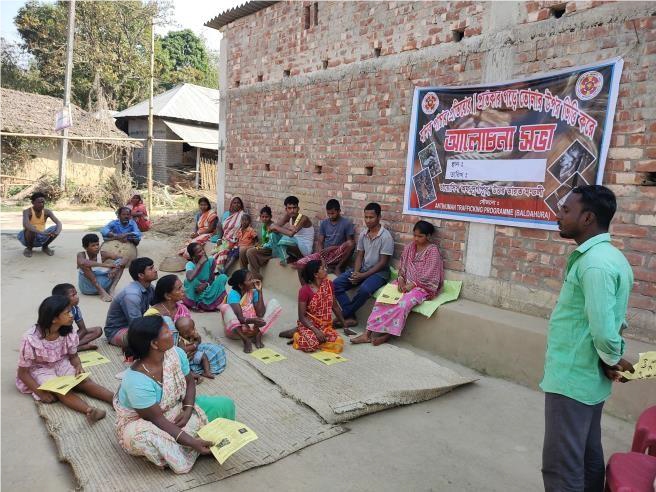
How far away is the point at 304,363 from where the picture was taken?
4.62 metres

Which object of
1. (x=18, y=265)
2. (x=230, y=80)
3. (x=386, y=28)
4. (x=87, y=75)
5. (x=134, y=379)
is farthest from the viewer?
(x=87, y=75)

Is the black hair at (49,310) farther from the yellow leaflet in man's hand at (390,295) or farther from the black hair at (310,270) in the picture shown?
the yellow leaflet in man's hand at (390,295)

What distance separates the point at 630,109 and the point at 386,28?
3.10 meters

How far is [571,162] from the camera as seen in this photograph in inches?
172

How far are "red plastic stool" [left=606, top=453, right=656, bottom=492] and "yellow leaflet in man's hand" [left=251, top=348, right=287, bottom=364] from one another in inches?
→ 120

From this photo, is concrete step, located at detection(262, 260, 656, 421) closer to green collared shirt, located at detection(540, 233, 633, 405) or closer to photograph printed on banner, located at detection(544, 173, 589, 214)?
photograph printed on banner, located at detection(544, 173, 589, 214)

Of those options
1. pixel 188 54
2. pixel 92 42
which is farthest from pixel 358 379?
pixel 188 54

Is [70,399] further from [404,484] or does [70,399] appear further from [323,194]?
[323,194]

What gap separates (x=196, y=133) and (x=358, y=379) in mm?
17375

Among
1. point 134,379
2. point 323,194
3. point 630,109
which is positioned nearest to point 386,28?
point 323,194

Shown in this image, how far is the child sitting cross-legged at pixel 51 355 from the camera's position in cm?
359

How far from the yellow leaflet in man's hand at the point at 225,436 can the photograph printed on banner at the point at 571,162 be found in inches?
136

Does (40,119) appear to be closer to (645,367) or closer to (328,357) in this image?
(328,357)

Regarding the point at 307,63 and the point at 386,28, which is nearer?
the point at 386,28
